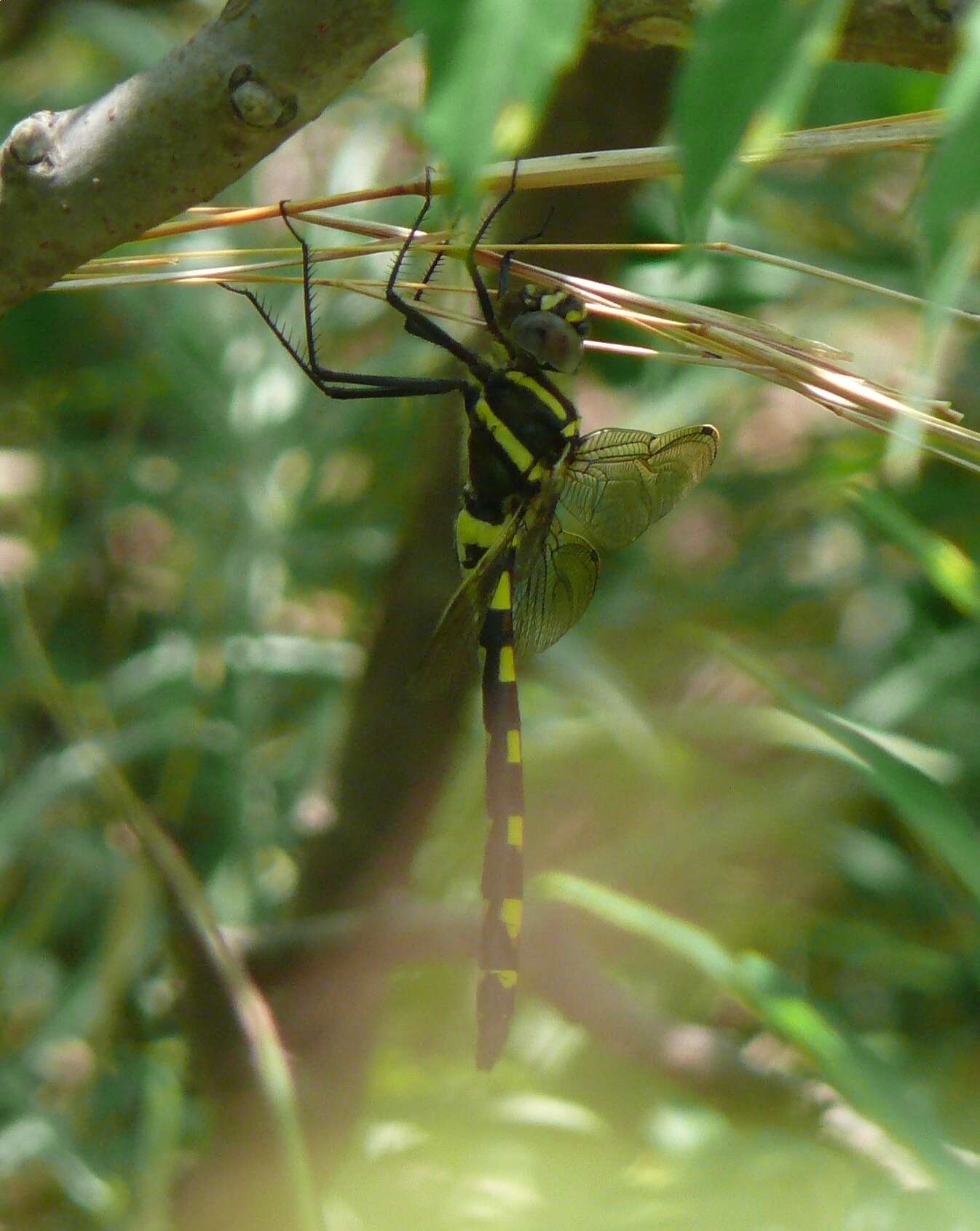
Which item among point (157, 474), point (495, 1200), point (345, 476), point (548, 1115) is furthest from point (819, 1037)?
point (157, 474)

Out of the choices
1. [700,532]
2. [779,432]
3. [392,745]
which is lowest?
[392,745]

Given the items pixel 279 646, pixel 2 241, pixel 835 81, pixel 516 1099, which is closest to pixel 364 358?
pixel 279 646

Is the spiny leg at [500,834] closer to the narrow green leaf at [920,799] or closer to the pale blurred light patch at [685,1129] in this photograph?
the pale blurred light patch at [685,1129]

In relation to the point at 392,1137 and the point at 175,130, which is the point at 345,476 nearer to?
the point at 392,1137

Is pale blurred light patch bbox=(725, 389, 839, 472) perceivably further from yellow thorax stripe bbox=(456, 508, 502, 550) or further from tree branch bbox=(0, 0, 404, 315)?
tree branch bbox=(0, 0, 404, 315)

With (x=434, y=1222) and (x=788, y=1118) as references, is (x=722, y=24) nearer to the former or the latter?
(x=434, y=1222)

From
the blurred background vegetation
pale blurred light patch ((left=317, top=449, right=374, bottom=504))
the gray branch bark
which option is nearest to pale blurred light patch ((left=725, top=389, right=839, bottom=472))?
the blurred background vegetation

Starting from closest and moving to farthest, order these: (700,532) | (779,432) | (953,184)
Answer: (953,184) → (700,532) → (779,432)
